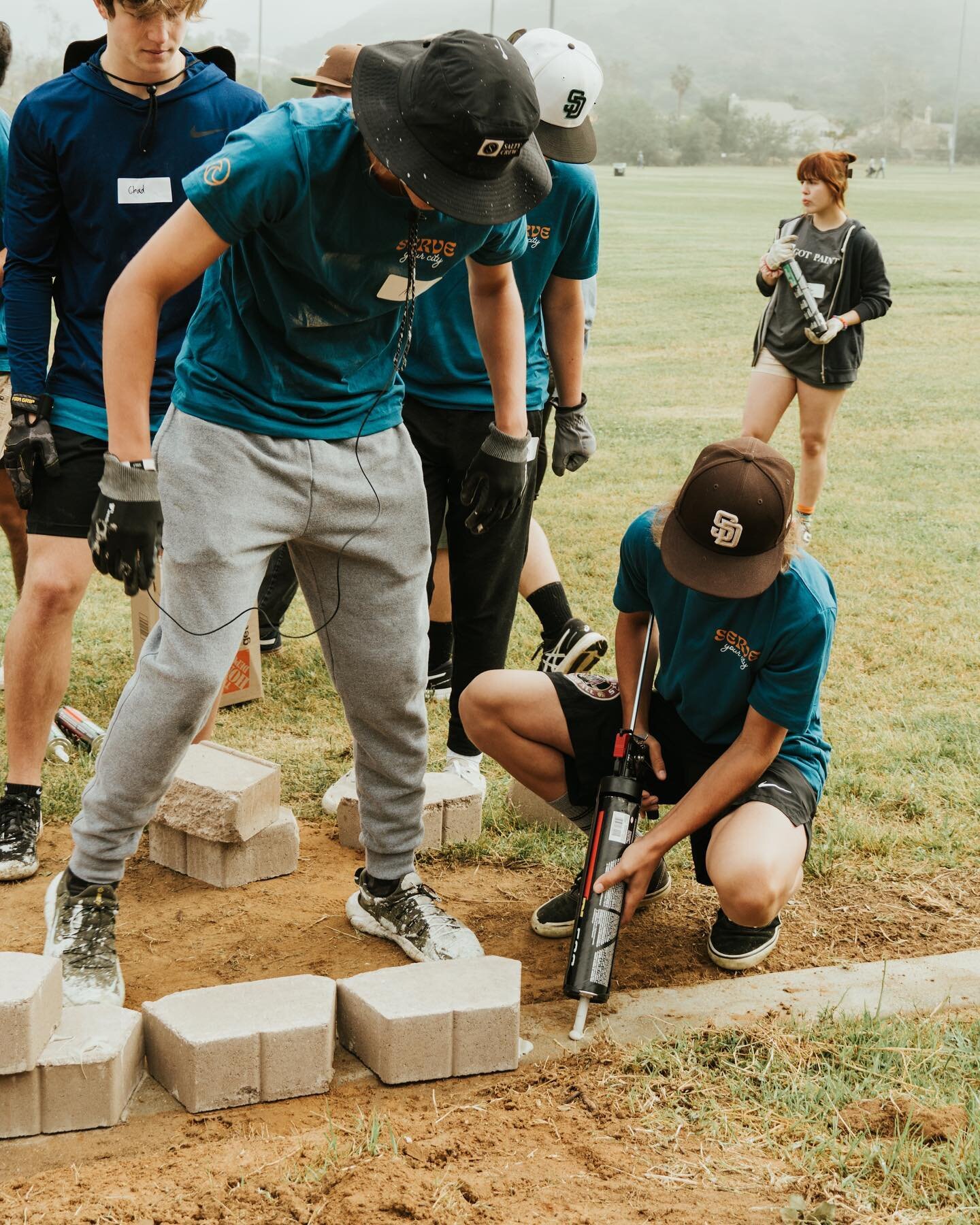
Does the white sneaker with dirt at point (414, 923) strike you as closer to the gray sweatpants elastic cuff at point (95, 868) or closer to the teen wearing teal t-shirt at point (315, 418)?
the teen wearing teal t-shirt at point (315, 418)

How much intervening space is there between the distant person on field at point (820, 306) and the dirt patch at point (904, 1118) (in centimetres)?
530

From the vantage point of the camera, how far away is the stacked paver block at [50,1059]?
249 cm

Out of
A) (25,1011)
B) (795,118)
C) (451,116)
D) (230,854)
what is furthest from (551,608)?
(795,118)

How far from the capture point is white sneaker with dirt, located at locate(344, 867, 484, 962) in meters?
3.25

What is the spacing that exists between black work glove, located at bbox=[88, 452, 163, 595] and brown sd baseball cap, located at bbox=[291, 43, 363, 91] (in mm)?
1863

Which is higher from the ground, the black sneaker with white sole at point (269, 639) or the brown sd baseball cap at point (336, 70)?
the brown sd baseball cap at point (336, 70)

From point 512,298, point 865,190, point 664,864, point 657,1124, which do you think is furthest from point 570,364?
point 865,190

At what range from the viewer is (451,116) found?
2416 millimetres

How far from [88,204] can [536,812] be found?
2.18m

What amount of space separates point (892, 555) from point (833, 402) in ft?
3.66

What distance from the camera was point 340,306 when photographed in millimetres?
2750

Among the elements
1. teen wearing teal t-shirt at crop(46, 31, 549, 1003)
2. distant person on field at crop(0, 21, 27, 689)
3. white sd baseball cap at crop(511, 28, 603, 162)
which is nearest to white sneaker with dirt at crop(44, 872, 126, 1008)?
teen wearing teal t-shirt at crop(46, 31, 549, 1003)

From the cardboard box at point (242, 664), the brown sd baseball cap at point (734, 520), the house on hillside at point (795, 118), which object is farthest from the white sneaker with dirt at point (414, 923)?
the house on hillside at point (795, 118)

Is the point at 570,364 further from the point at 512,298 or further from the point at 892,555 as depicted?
the point at 892,555
